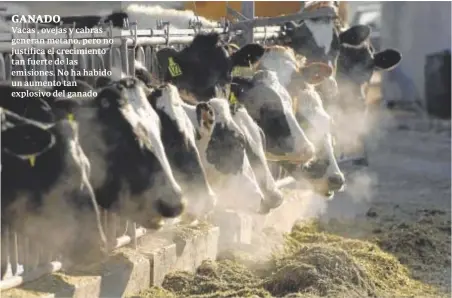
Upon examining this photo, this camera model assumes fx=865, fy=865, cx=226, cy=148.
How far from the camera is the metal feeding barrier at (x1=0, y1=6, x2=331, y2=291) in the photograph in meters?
5.22

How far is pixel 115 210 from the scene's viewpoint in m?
5.14

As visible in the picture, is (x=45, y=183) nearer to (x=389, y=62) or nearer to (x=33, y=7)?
(x=389, y=62)

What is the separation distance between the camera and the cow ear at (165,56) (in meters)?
6.63

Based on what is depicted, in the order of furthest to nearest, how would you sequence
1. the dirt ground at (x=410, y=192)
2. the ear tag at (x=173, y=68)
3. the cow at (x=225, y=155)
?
the dirt ground at (x=410, y=192)
the ear tag at (x=173, y=68)
the cow at (x=225, y=155)

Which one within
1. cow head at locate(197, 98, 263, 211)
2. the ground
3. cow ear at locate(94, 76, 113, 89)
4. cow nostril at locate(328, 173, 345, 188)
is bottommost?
the ground

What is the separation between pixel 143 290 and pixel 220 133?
4.06ft

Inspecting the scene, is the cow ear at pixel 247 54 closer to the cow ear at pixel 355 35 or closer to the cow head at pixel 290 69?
the cow head at pixel 290 69

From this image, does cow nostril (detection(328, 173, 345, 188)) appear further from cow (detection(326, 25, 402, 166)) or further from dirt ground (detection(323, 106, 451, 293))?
cow (detection(326, 25, 402, 166))

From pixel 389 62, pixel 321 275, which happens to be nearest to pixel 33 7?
pixel 389 62

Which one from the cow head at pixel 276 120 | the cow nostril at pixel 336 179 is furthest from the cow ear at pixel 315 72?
the cow nostril at pixel 336 179

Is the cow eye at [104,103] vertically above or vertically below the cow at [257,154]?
above

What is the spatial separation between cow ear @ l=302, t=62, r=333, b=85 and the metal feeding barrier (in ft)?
3.33

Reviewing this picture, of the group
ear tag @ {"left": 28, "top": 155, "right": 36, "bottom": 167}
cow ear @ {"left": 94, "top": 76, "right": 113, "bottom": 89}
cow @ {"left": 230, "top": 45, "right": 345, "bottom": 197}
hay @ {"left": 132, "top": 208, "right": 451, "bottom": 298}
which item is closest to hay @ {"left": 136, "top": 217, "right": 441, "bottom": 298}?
hay @ {"left": 132, "top": 208, "right": 451, "bottom": 298}

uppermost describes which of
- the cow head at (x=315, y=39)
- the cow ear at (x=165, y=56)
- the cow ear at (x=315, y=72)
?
the cow head at (x=315, y=39)
